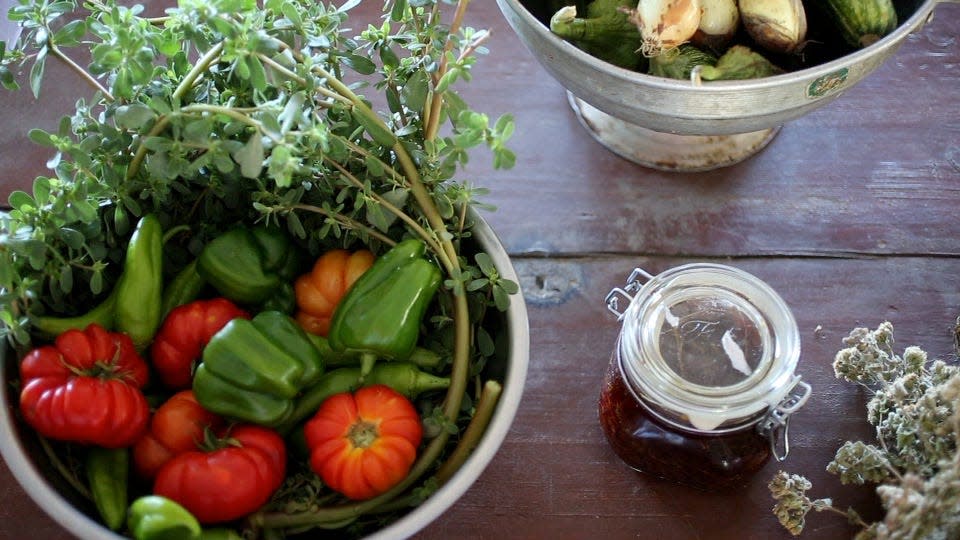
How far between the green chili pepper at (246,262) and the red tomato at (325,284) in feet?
0.06

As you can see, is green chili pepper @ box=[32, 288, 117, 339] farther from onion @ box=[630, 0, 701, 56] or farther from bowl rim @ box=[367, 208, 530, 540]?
onion @ box=[630, 0, 701, 56]

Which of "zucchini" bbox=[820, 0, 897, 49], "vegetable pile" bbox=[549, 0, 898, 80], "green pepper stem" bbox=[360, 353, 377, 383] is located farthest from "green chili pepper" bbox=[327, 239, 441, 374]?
"zucchini" bbox=[820, 0, 897, 49]

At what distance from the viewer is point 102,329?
0.57m

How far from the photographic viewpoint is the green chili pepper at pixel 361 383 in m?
0.58

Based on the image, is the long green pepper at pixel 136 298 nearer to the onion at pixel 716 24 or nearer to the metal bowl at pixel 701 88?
the metal bowl at pixel 701 88

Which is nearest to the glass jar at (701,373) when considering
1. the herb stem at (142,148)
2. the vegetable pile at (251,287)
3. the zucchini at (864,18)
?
the vegetable pile at (251,287)

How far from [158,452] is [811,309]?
482 millimetres

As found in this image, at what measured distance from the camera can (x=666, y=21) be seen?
64cm

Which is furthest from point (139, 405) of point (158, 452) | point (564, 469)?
point (564, 469)

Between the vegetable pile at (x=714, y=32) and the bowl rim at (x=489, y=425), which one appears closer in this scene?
the bowl rim at (x=489, y=425)

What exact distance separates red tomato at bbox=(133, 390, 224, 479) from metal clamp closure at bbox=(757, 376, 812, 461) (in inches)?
13.7

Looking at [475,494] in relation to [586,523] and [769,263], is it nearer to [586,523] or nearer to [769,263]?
[586,523]

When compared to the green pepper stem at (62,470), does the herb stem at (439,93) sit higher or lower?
higher

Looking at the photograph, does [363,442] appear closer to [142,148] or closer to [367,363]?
[367,363]
